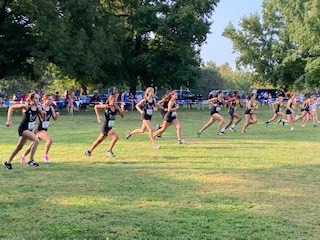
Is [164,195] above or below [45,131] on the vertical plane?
below

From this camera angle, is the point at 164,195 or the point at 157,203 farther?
the point at 164,195

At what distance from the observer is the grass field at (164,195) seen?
19.5 ft

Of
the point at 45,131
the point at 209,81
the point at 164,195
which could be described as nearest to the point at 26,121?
the point at 45,131

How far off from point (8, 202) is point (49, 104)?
16.4 feet

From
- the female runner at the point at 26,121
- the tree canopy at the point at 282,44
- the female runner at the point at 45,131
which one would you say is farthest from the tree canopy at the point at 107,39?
the female runner at the point at 26,121

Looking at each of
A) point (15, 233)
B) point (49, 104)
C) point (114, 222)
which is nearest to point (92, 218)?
point (114, 222)

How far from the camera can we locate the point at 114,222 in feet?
20.5

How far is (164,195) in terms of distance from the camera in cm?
780

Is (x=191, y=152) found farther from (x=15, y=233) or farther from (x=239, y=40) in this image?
(x=239, y=40)

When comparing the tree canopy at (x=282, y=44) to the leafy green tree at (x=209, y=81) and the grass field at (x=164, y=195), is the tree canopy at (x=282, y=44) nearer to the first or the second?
the leafy green tree at (x=209, y=81)

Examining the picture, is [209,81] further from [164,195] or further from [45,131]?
[164,195]

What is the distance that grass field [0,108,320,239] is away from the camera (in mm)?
5941

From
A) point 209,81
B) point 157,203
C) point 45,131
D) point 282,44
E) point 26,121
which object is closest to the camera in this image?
point 157,203

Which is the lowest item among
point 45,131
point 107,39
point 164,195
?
point 164,195
